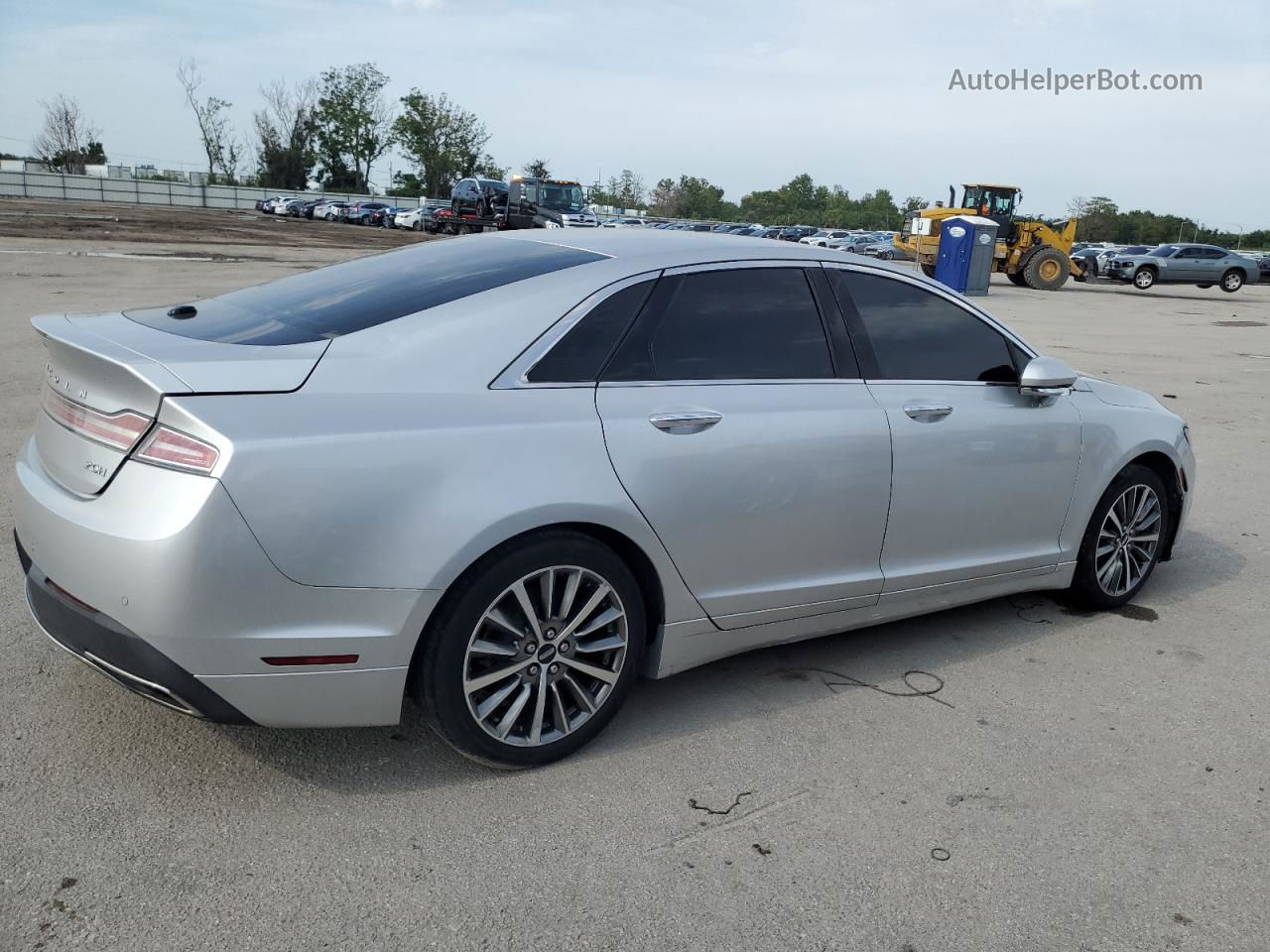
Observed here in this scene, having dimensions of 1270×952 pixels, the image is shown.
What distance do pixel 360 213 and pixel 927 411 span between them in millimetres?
64512

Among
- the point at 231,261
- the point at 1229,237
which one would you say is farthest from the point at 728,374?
the point at 1229,237

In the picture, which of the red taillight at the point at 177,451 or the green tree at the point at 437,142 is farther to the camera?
the green tree at the point at 437,142

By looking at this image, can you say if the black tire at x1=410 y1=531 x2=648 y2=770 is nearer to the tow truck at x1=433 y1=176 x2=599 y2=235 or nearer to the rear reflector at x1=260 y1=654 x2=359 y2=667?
the rear reflector at x1=260 y1=654 x2=359 y2=667

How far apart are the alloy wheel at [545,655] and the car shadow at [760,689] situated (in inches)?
7.3

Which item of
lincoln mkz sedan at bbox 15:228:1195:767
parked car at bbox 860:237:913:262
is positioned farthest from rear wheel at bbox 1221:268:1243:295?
lincoln mkz sedan at bbox 15:228:1195:767

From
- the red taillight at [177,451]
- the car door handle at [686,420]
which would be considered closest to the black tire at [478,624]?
the car door handle at [686,420]

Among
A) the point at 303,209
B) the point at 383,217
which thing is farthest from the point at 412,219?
the point at 303,209

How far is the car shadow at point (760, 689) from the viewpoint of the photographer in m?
3.27

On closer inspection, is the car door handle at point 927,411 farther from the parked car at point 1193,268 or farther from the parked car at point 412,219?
the parked car at point 412,219

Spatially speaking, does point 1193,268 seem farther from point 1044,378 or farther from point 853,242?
point 1044,378

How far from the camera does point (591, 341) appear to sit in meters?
3.38

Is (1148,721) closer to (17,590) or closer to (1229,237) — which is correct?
(17,590)

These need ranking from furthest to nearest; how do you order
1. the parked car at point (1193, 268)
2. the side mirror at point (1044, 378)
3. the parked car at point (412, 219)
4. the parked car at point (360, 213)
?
the parked car at point (360, 213), the parked car at point (412, 219), the parked car at point (1193, 268), the side mirror at point (1044, 378)

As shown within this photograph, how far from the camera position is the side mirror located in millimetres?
4312
